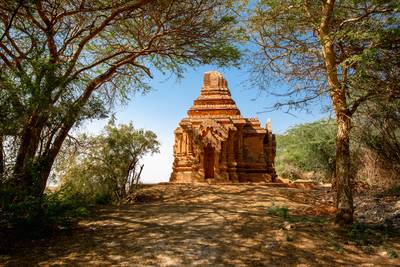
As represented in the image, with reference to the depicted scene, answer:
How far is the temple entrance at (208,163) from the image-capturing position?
669 inches

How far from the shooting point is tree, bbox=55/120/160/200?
1291 centimetres

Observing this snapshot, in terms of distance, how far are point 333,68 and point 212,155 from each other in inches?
405

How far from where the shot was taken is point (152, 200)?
12.0m

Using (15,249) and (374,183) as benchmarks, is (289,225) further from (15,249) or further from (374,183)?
(374,183)

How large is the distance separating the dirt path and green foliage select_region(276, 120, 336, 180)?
1442cm

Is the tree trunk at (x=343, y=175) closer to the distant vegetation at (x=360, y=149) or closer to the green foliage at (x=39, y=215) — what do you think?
the distant vegetation at (x=360, y=149)

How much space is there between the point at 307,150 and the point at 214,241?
68.8 ft

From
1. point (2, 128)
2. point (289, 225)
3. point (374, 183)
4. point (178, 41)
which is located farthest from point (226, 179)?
point (2, 128)

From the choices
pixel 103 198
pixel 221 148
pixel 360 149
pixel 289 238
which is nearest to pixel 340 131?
pixel 289 238

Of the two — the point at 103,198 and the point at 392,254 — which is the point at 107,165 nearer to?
the point at 103,198

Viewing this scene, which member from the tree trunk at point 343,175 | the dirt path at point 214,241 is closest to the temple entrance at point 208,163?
the dirt path at point 214,241

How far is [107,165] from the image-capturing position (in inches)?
525

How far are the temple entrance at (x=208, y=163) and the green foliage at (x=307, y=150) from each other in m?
8.34


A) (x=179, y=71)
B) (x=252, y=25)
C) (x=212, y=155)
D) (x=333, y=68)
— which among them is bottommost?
(x=212, y=155)
